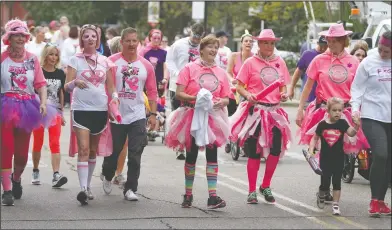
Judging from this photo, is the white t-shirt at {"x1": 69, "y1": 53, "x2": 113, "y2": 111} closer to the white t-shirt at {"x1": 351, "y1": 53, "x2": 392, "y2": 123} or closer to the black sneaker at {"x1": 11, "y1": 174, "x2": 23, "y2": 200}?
the black sneaker at {"x1": 11, "y1": 174, "x2": 23, "y2": 200}

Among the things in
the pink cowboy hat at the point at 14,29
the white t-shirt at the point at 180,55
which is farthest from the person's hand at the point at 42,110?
the white t-shirt at the point at 180,55

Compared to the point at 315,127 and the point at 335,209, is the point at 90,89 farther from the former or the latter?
the point at 335,209

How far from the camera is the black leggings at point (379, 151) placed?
10.5 meters

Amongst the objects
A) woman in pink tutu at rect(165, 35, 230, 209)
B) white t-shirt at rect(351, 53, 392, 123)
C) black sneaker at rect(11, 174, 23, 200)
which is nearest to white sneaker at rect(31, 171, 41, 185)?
black sneaker at rect(11, 174, 23, 200)

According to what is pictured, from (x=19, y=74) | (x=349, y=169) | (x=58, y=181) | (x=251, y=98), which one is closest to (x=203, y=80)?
(x=251, y=98)

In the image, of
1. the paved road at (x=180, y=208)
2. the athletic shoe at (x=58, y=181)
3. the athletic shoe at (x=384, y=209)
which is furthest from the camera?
the athletic shoe at (x=58, y=181)

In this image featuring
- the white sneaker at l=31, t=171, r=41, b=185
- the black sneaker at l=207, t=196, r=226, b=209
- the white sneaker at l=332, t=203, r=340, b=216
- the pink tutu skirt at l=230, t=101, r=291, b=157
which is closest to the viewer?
the white sneaker at l=332, t=203, r=340, b=216

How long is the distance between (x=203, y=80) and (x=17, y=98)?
188 centimetres

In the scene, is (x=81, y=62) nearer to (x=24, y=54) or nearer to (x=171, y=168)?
(x=24, y=54)

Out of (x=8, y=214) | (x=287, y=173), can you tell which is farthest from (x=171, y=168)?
(x=8, y=214)

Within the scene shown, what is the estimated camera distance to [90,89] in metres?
11.5

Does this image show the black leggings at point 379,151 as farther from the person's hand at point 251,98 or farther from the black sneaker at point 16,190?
the black sneaker at point 16,190

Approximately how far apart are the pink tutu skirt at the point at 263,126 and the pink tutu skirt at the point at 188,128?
0.37 m

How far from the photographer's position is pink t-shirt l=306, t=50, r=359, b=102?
11812mm
